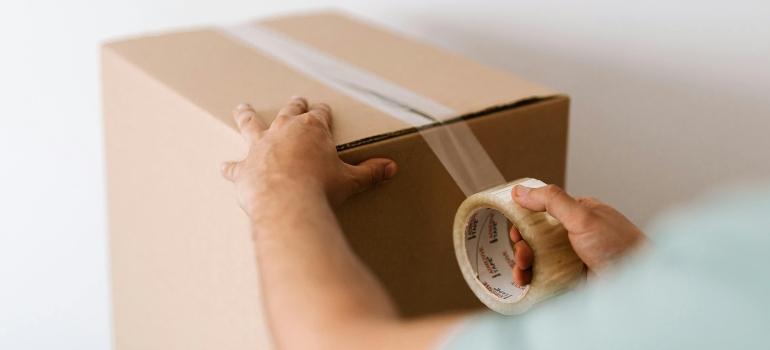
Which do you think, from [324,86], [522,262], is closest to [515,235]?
[522,262]

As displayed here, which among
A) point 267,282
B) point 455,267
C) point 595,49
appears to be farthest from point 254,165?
point 595,49

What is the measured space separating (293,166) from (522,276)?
20 centimetres

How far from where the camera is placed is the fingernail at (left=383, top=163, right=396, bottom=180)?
0.63 m

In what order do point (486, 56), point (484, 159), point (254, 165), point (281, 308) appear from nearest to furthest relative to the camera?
point (281, 308) < point (254, 165) < point (484, 159) < point (486, 56)

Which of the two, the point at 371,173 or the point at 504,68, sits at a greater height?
the point at 504,68

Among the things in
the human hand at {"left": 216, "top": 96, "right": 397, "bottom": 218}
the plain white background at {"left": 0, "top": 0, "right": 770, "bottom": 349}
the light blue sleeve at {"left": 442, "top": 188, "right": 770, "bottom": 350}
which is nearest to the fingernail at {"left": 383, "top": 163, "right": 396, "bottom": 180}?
the human hand at {"left": 216, "top": 96, "right": 397, "bottom": 218}

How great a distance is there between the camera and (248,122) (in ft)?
2.08

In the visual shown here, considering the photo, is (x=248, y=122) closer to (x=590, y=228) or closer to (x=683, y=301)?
(x=590, y=228)

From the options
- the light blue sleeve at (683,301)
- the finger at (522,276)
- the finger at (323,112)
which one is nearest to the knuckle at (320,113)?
the finger at (323,112)

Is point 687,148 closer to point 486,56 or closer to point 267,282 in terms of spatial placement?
point 486,56

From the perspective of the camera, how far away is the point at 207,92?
726 mm

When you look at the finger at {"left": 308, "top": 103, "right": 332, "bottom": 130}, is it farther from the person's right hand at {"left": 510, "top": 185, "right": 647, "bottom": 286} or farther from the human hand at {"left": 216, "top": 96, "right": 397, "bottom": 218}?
the person's right hand at {"left": 510, "top": 185, "right": 647, "bottom": 286}

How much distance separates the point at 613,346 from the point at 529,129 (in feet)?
1.29

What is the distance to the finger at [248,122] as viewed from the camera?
62 cm
